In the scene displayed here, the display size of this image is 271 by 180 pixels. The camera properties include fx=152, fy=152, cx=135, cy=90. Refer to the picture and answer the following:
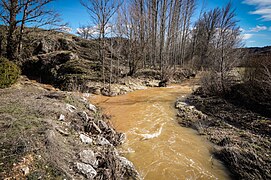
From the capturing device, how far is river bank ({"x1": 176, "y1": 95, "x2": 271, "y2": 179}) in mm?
3270

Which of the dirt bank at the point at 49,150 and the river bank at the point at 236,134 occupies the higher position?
the dirt bank at the point at 49,150

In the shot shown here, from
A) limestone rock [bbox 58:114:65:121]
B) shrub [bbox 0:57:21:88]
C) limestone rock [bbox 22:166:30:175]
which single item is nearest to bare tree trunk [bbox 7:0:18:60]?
Answer: shrub [bbox 0:57:21:88]

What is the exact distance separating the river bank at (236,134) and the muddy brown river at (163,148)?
290 mm

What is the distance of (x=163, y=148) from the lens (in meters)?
4.19

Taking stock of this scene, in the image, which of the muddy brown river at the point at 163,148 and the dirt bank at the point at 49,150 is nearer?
the dirt bank at the point at 49,150

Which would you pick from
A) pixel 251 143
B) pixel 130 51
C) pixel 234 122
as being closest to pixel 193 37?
pixel 130 51

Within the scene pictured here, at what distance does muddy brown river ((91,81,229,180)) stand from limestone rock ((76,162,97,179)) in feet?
3.76

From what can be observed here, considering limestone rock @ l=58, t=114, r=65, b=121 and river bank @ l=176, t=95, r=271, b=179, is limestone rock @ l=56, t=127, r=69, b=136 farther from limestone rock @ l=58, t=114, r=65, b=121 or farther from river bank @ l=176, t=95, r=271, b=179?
river bank @ l=176, t=95, r=271, b=179

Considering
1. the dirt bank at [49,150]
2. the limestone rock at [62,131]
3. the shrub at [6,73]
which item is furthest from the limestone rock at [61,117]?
the shrub at [6,73]

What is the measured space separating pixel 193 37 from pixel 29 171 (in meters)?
29.1

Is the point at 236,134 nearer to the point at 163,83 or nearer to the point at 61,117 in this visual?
the point at 61,117

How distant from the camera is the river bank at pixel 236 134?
327 cm

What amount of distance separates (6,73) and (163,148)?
23.1 ft

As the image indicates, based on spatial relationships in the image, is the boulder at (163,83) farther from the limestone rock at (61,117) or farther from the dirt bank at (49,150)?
the limestone rock at (61,117)
